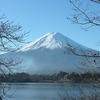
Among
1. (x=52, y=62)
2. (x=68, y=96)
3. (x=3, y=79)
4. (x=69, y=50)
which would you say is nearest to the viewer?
(x=69, y=50)

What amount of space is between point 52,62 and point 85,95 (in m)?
146

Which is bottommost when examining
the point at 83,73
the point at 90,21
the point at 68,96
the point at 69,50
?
the point at 68,96

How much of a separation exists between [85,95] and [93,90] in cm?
20

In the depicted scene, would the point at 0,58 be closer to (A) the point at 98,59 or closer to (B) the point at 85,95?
(B) the point at 85,95

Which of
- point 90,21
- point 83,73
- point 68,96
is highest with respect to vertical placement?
point 90,21

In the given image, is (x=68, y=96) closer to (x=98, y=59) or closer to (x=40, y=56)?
(x=98, y=59)

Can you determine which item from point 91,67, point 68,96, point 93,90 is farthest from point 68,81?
point 91,67

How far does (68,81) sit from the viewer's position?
7027 millimetres

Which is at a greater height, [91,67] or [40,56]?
[40,56]

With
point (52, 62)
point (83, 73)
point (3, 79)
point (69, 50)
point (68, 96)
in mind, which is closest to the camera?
point (69, 50)

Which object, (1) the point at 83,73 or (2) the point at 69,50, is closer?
(2) the point at 69,50

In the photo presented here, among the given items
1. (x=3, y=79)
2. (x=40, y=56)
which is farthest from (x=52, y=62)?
(x=3, y=79)

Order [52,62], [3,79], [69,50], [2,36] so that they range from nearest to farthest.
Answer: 1. [69,50]
2. [2,36]
3. [3,79]
4. [52,62]

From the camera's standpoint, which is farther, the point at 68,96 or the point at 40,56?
the point at 40,56
